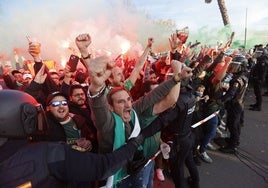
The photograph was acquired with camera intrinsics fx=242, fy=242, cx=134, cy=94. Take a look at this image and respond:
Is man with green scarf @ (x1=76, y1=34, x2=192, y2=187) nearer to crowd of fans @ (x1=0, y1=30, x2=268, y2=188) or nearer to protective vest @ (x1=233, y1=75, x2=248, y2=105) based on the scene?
crowd of fans @ (x1=0, y1=30, x2=268, y2=188)

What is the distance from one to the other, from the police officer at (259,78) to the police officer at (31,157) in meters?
8.23

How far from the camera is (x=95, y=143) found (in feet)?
8.98

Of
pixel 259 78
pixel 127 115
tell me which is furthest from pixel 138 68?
pixel 259 78

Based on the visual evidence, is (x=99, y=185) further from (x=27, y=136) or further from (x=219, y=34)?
(x=219, y=34)

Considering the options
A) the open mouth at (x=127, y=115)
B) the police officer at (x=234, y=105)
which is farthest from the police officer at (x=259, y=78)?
the open mouth at (x=127, y=115)

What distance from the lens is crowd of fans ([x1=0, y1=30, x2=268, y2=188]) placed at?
202cm

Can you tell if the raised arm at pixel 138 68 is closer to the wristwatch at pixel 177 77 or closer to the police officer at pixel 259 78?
the wristwatch at pixel 177 77

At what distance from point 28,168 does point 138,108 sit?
144 centimetres

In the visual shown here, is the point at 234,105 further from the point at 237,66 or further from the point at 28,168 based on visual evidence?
the point at 28,168

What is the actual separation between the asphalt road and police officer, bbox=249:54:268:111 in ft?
8.05

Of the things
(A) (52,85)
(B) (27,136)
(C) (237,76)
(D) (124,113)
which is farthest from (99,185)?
(C) (237,76)

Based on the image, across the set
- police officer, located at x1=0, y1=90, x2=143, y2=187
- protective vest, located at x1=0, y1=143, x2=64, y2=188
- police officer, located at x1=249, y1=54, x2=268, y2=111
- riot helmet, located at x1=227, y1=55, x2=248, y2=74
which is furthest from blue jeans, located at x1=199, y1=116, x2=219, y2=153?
police officer, located at x1=249, y1=54, x2=268, y2=111

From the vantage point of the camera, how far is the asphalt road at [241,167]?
405 cm

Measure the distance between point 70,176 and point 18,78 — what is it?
16.5 ft
